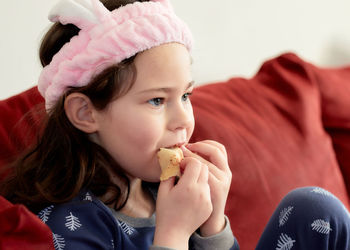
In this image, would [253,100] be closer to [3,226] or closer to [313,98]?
[313,98]

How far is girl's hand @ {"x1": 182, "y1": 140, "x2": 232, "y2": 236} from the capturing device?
939mm

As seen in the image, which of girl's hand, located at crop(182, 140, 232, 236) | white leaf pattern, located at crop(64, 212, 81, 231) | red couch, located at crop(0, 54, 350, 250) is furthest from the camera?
red couch, located at crop(0, 54, 350, 250)

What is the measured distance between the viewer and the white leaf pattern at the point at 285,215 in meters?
0.95

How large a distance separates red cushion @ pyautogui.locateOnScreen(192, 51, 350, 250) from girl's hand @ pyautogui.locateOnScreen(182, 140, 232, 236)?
0.20m

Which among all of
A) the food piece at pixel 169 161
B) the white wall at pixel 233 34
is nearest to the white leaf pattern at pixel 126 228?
the food piece at pixel 169 161

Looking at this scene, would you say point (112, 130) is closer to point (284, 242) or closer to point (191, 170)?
point (191, 170)

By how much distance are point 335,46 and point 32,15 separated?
4.29 ft

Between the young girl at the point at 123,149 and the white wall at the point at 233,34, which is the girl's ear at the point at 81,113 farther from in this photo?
the white wall at the point at 233,34

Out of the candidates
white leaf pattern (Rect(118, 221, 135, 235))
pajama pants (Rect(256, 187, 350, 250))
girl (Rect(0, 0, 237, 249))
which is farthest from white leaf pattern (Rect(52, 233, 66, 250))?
pajama pants (Rect(256, 187, 350, 250))

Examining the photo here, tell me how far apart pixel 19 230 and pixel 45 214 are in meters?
0.14

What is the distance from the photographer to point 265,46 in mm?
1888

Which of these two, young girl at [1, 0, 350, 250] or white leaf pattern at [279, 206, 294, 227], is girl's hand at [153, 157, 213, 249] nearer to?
young girl at [1, 0, 350, 250]

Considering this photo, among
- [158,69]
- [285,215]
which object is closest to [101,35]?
[158,69]

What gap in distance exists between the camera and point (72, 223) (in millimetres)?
834
